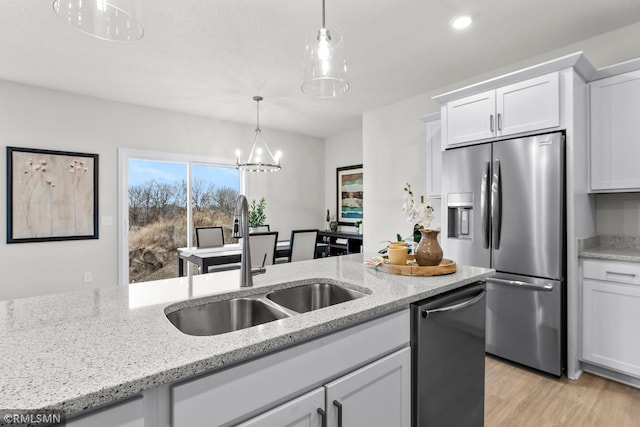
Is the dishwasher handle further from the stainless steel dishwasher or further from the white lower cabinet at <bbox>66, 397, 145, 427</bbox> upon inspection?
the white lower cabinet at <bbox>66, 397, 145, 427</bbox>

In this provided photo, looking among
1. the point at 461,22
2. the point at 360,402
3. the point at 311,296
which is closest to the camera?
the point at 360,402

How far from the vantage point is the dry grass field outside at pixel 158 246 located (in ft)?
15.1

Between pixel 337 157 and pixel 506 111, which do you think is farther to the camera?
pixel 337 157

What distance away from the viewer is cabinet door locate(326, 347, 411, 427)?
3.37 ft

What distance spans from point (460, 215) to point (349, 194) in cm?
329

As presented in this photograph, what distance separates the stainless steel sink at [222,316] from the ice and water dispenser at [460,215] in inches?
85.2

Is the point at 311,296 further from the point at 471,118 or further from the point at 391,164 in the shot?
the point at 391,164

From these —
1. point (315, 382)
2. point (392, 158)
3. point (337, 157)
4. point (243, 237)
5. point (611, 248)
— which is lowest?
point (315, 382)

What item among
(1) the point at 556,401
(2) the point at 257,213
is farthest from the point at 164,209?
(1) the point at 556,401

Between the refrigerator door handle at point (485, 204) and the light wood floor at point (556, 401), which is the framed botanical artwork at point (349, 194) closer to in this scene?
the refrigerator door handle at point (485, 204)

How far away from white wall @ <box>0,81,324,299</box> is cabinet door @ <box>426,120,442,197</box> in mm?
3120

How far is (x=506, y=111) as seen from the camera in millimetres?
2639

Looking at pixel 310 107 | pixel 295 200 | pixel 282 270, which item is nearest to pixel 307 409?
pixel 282 270

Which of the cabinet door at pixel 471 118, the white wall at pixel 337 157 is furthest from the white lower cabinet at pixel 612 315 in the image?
the white wall at pixel 337 157
